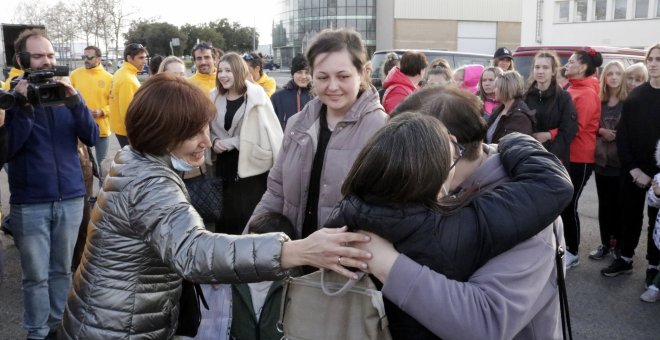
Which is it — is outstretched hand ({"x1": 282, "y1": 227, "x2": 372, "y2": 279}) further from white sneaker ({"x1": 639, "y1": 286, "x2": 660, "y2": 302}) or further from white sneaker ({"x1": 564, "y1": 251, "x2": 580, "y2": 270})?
white sneaker ({"x1": 564, "y1": 251, "x2": 580, "y2": 270})

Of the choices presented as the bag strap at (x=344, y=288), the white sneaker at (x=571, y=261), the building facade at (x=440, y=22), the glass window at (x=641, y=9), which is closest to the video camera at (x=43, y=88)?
the bag strap at (x=344, y=288)

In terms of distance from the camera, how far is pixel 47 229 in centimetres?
Answer: 374

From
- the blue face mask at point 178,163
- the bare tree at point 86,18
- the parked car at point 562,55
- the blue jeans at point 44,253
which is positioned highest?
the bare tree at point 86,18

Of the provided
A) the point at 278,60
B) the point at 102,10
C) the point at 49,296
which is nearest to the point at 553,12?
the point at 102,10

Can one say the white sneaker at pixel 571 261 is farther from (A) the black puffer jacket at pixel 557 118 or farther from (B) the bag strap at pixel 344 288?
(B) the bag strap at pixel 344 288

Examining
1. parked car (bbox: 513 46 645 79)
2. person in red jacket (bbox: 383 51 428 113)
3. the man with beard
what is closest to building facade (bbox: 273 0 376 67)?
parked car (bbox: 513 46 645 79)

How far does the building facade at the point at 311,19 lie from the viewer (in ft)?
191

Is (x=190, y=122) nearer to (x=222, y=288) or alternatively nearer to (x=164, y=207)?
(x=164, y=207)

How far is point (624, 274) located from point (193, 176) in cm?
401

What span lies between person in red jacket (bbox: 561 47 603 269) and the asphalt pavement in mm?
324

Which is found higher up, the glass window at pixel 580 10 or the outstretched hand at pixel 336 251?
the glass window at pixel 580 10

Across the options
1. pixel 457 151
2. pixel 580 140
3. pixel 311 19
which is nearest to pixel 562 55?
pixel 580 140

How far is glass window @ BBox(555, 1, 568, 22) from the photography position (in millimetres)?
38406

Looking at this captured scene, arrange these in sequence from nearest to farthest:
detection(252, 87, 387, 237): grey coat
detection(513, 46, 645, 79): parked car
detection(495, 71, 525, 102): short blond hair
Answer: detection(252, 87, 387, 237): grey coat < detection(495, 71, 525, 102): short blond hair < detection(513, 46, 645, 79): parked car
